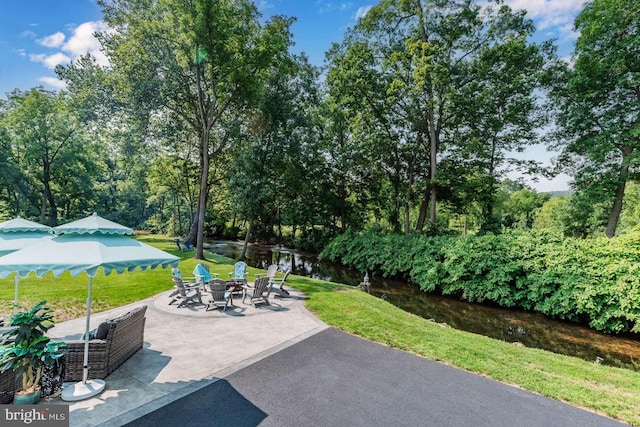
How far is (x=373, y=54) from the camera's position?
2169cm

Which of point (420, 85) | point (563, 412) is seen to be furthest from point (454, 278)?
point (420, 85)

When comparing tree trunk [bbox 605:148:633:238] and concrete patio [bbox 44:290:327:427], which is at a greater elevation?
tree trunk [bbox 605:148:633:238]

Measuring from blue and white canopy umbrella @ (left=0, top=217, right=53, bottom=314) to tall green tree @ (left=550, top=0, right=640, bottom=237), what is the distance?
22.3 m

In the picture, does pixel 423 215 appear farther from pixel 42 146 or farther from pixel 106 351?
pixel 42 146

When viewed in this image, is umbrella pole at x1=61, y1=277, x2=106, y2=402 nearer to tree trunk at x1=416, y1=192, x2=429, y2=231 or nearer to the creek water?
the creek water

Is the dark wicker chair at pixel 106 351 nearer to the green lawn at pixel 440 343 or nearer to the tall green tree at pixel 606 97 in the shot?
the green lawn at pixel 440 343

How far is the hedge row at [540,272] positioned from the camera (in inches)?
388

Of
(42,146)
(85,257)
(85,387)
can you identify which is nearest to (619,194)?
(85,257)

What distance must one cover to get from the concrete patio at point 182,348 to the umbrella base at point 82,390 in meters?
0.08

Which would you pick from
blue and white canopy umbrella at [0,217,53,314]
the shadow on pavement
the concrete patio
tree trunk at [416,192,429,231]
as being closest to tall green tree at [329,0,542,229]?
tree trunk at [416,192,429,231]

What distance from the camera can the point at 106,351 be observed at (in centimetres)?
461

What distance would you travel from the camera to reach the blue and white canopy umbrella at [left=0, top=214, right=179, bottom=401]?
12.3 ft

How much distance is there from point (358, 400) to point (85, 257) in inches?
169

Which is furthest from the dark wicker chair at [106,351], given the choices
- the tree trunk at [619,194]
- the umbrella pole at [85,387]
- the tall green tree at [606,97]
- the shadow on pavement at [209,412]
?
the tree trunk at [619,194]
